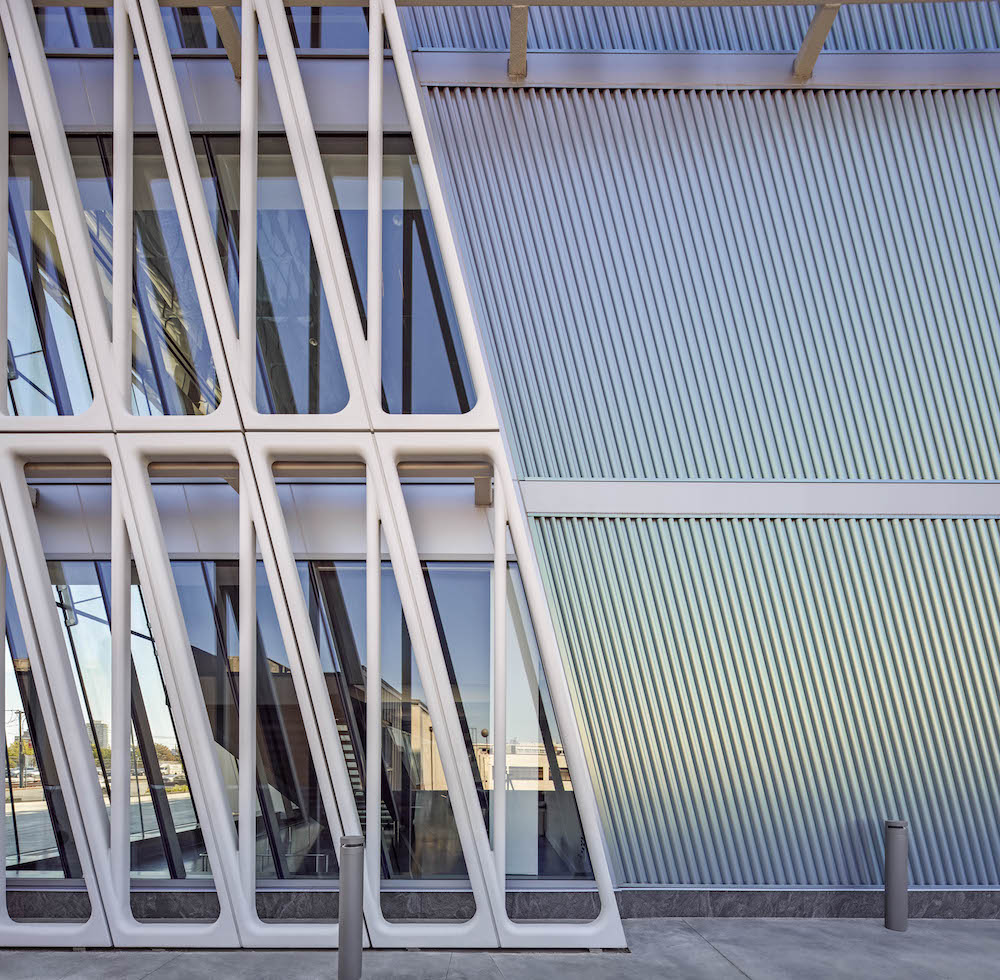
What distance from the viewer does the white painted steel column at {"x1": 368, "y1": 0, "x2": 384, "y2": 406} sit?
7.40m

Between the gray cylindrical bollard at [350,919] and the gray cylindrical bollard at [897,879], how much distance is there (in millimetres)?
4658

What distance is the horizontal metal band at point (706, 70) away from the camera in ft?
28.0

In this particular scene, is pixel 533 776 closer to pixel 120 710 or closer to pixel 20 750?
pixel 120 710

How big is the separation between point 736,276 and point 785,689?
4044mm

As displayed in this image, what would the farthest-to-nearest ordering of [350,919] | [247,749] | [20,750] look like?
[20,750]
[247,749]
[350,919]

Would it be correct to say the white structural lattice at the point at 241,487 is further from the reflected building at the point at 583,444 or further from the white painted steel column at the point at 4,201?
A: the white painted steel column at the point at 4,201

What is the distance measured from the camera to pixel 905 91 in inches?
340

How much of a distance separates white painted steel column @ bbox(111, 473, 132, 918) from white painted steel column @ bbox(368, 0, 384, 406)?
2435 mm

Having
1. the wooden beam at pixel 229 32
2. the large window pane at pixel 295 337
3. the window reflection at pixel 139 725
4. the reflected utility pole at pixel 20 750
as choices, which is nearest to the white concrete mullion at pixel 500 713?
the large window pane at pixel 295 337

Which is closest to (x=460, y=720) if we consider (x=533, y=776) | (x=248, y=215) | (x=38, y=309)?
(x=533, y=776)

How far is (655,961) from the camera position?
22.0 ft

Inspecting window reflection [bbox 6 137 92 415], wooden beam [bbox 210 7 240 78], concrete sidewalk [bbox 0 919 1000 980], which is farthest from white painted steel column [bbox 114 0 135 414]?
concrete sidewalk [bbox 0 919 1000 980]

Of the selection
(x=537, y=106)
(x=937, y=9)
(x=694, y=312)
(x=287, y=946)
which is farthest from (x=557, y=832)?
(x=937, y=9)

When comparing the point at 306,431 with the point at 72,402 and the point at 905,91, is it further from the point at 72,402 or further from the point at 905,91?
the point at 905,91
